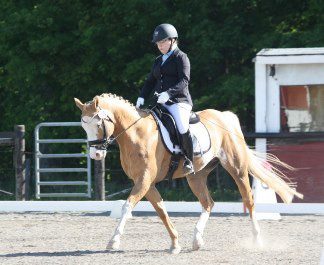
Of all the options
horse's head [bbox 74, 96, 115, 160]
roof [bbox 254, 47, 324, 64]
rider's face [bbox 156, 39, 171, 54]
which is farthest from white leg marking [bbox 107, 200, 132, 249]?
roof [bbox 254, 47, 324, 64]

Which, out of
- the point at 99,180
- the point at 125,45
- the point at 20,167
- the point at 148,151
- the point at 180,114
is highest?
the point at 125,45

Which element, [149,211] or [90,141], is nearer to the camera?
[90,141]

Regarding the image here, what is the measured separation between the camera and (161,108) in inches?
368

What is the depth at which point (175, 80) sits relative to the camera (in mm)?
9281

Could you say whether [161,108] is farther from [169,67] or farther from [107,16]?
[107,16]

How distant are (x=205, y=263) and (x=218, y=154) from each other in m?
1.95

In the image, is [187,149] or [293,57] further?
[293,57]

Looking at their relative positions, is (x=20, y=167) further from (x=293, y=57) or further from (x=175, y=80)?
(x=175, y=80)

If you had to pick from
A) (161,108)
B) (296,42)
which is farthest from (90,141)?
(296,42)

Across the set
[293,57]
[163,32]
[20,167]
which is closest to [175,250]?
[163,32]

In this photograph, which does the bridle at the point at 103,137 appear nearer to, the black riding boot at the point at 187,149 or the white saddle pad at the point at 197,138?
the white saddle pad at the point at 197,138

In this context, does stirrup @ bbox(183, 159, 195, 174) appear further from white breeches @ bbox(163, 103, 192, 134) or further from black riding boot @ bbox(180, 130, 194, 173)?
white breeches @ bbox(163, 103, 192, 134)

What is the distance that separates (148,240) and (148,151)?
1.47 m

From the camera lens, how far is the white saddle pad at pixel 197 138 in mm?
9195
